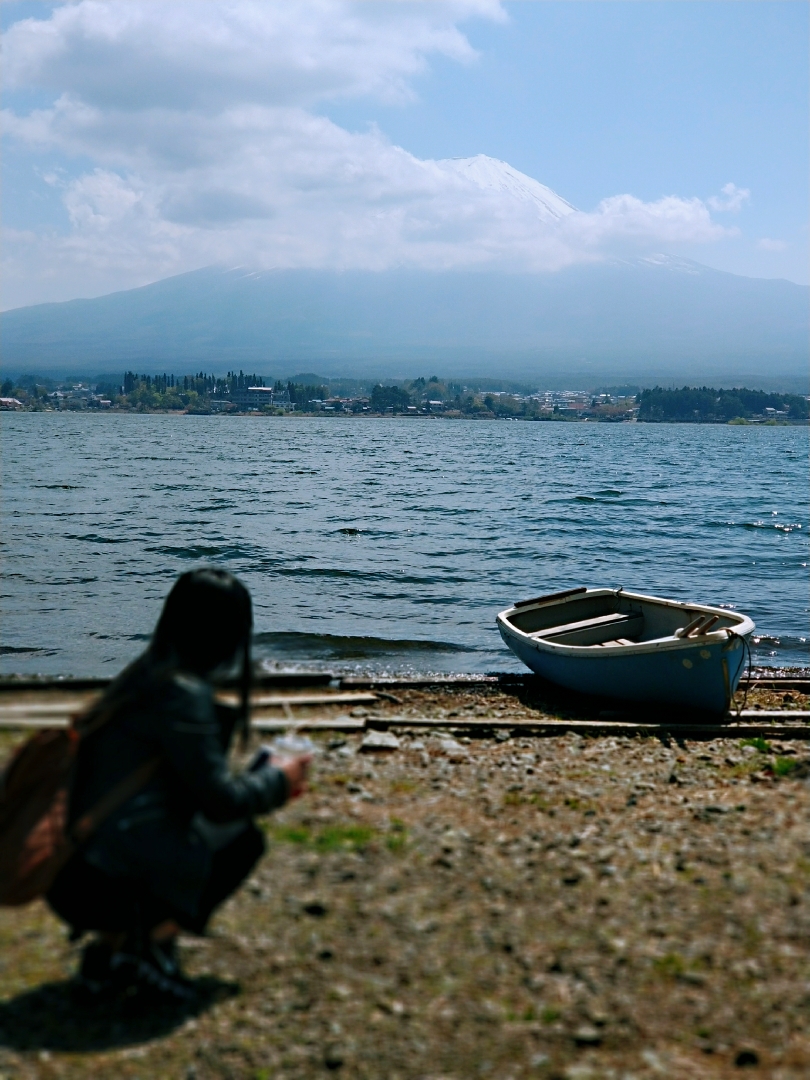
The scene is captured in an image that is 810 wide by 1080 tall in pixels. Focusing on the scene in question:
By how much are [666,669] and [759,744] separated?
1677 millimetres

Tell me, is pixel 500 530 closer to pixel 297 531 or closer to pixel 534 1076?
pixel 297 531

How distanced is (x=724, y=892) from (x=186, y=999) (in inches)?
108

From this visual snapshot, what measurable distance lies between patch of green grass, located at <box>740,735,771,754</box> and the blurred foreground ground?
169 inches

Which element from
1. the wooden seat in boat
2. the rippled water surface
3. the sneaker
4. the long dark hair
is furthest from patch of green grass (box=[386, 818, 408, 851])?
the rippled water surface

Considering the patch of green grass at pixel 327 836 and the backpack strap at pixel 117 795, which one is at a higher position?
the backpack strap at pixel 117 795

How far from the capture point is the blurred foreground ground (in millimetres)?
4004

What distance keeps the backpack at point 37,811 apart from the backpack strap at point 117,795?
0.12 meters

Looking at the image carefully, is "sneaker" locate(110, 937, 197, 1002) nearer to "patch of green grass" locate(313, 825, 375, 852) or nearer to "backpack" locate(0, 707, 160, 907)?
"backpack" locate(0, 707, 160, 907)

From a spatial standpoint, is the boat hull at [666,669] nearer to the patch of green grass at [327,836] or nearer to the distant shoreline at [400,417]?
the patch of green grass at [327,836]

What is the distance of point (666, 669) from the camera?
472 inches

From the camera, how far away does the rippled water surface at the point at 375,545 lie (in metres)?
19.1

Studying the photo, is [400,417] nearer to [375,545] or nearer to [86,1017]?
[375,545]

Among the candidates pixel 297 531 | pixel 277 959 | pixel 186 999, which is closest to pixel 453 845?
pixel 277 959

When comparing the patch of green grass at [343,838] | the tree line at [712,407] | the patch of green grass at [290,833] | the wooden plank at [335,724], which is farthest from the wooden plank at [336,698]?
the tree line at [712,407]
